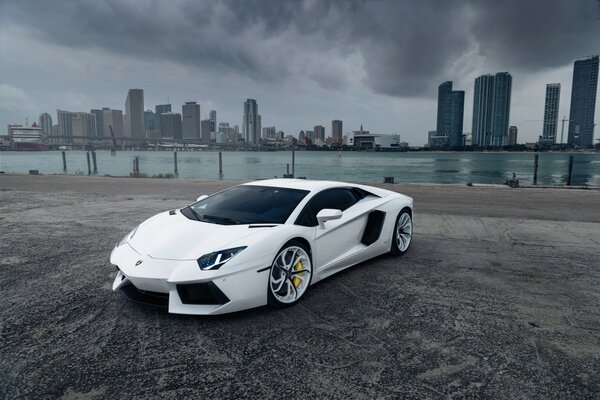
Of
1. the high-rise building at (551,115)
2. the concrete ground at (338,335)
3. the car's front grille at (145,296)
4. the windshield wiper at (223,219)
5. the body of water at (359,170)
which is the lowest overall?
the body of water at (359,170)

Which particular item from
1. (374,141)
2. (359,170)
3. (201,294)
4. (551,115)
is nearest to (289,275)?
(201,294)

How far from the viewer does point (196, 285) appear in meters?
3.26

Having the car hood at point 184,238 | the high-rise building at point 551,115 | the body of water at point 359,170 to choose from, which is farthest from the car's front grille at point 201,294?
the high-rise building at point 551,115

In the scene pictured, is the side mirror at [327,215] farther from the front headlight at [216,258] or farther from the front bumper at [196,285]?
the front headlight at [216,258]

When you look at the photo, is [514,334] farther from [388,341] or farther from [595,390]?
[388,341]

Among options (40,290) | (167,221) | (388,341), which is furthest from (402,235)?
(40,290)

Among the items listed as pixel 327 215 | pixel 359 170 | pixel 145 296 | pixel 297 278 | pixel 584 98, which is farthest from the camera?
pixel 584 98

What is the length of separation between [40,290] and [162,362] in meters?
2.21

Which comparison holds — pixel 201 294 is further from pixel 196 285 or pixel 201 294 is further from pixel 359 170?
pixel 359 170

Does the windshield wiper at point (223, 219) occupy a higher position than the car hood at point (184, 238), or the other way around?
the windshield wiper at point (223, 219)

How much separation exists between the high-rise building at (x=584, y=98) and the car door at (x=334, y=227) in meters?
155

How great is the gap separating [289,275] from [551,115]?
611ft

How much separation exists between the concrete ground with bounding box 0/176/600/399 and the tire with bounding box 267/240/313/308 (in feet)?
0.38

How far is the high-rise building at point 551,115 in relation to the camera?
153000 mm
